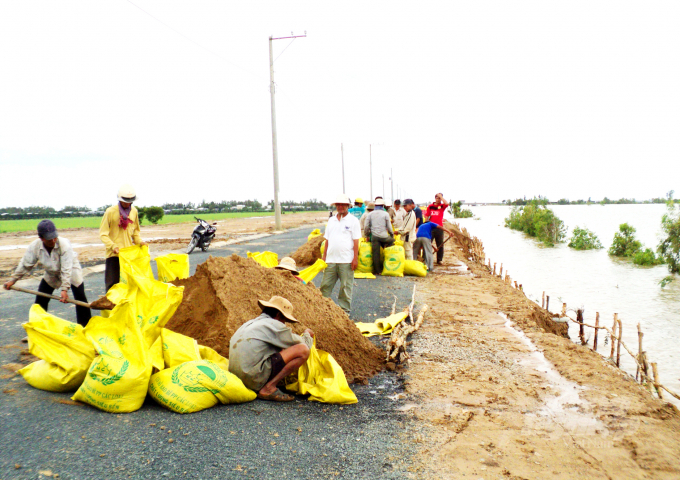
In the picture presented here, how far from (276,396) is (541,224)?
116 feet

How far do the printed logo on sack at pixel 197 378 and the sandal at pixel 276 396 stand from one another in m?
0.39

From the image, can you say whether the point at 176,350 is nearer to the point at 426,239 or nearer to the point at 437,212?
the point at 426,239

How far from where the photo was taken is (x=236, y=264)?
5.66m

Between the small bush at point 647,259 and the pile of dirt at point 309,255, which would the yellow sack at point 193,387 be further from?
the small bush at point 647,259

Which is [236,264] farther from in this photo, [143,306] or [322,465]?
[322,465]

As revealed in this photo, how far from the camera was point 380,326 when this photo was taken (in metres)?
6.55

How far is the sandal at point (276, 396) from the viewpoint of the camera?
13.0 ft

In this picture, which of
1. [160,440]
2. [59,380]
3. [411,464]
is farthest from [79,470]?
[411,464]

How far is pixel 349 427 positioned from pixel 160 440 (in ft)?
4.56

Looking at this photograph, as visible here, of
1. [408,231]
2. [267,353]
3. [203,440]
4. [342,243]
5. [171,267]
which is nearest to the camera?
[203,440]

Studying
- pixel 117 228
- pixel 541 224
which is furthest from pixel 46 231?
pixel 541 224

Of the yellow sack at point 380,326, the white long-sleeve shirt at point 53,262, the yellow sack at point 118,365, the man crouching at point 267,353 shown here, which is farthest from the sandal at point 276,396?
the white long-sleeve shirt at point 53,262

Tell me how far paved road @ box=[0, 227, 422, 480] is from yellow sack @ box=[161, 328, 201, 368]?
1.27 feet

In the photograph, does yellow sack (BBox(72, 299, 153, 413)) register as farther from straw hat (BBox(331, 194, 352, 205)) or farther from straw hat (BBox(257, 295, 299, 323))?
straw hat (BBox(331, 194, 352, 205))
